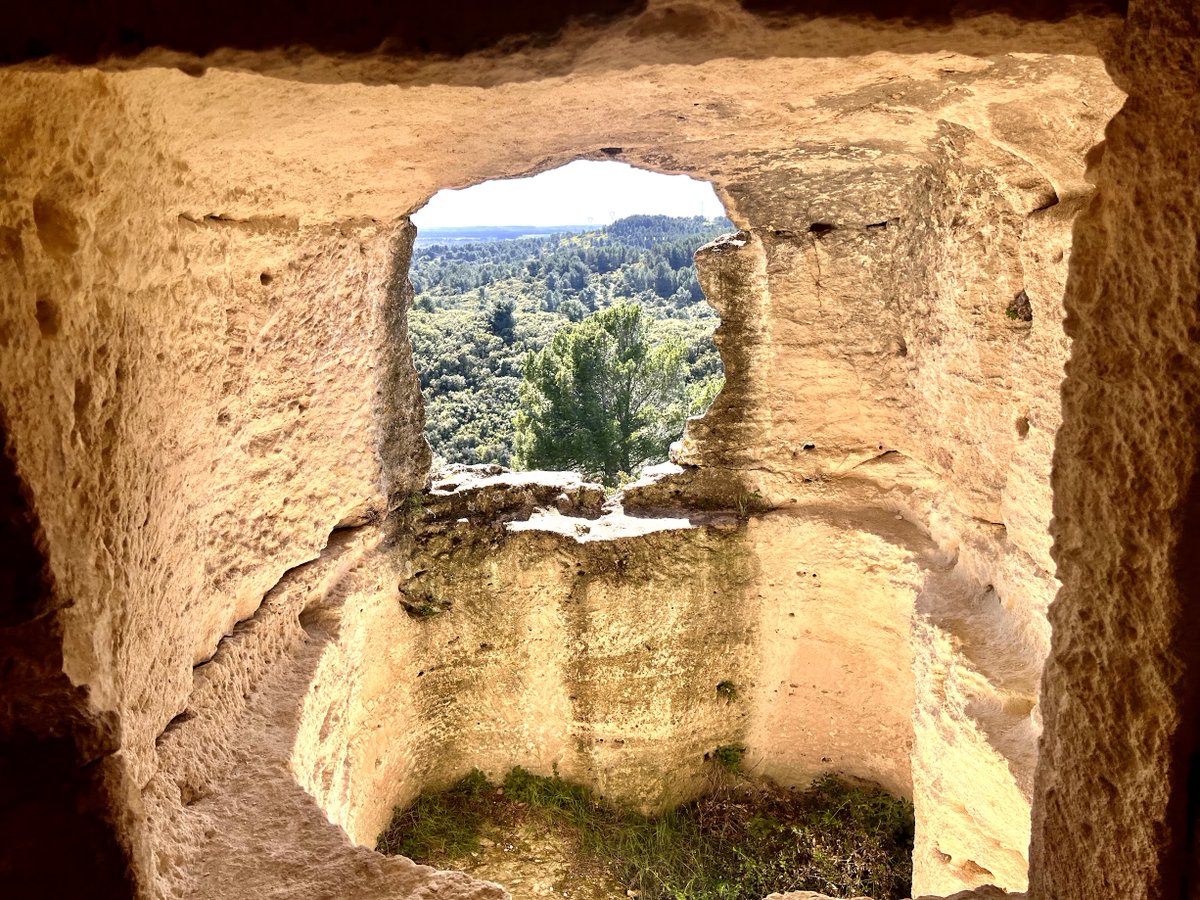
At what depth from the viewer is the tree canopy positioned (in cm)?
1357

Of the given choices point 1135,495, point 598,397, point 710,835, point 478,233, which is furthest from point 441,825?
point 478,233

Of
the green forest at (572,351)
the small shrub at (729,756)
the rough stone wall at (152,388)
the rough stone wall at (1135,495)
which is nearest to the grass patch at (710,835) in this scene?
the small shrub at (729,756)

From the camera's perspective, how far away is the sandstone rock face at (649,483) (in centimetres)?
175

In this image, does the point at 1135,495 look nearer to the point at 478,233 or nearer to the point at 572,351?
the point at 572,351

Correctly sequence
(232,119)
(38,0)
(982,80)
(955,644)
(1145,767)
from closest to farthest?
(38,0), (1145,767), (232,119), (982,80), (955,644)

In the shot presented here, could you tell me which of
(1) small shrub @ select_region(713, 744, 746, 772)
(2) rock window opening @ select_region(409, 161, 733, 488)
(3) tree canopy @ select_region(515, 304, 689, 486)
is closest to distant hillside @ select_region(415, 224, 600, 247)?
(2) rock window opening @ select_region(409, 161, 733, 488)

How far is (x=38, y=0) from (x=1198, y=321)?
1.97 meters

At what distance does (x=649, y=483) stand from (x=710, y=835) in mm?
2283

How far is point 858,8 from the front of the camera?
1.59 m

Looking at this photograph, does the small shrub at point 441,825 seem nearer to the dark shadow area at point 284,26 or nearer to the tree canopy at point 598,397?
the dark shadow area at point 284,26

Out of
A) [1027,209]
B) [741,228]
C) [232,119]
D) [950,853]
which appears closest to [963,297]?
[1027,209]

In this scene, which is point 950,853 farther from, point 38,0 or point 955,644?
point 38,0

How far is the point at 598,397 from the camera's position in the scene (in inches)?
544

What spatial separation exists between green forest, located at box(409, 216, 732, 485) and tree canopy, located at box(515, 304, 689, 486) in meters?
0.02
